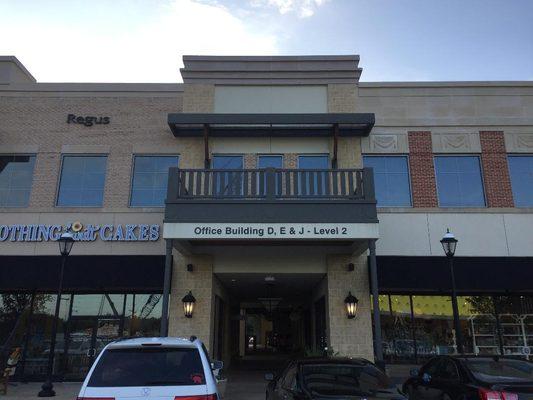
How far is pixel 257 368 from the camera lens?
21.5m

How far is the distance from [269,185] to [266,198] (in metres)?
0.41

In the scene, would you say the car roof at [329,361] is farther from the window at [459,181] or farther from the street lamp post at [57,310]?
the window at [459,181]

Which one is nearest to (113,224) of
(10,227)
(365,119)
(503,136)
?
(10,227)

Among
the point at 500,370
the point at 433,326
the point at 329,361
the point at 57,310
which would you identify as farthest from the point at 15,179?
the point at 500,370

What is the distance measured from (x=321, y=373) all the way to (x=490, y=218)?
11.1m

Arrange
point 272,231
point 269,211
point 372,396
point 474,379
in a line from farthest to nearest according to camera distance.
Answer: point 269,211, point 272,231, point 474,379, point 372,396

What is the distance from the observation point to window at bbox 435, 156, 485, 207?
52.7ft

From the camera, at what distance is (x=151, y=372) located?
18.5ft

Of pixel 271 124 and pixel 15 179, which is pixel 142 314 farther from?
pixel 271 124

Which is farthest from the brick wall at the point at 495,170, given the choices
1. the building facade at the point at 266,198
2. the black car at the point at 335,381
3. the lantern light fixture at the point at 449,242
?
the black car at the point at 335,381

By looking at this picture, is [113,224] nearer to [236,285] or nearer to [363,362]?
[236,285]

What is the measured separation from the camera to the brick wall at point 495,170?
15969 mm

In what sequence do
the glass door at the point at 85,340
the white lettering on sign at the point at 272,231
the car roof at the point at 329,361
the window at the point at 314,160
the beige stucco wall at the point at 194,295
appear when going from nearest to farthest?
the car roof at the point at 329,361
the white lettering on sign at the point at 272,231
the beige stucco wall at the point at 194,295
the glass door at the point at 85,340
the window at the point at 314,160

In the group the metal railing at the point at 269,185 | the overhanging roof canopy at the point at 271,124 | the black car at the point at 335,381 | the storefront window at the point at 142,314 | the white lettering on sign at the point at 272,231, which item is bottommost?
the black car at the point at 335,381
